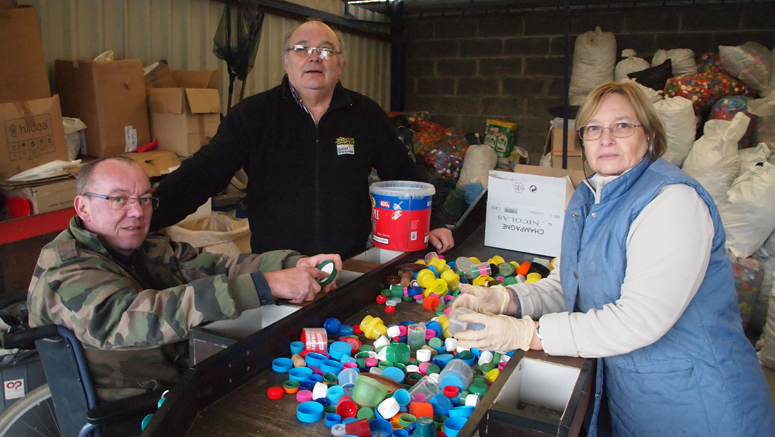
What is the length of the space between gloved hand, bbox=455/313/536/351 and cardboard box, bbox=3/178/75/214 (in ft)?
7.45

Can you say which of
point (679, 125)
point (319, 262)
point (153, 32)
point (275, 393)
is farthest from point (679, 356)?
point (153, 32)

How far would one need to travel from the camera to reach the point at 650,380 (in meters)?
1.41

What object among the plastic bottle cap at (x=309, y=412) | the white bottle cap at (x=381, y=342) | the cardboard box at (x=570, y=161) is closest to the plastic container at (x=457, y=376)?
the white bottle cap at (x=381, y=342)

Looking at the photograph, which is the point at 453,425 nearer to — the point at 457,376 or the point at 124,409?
the point at 457,376

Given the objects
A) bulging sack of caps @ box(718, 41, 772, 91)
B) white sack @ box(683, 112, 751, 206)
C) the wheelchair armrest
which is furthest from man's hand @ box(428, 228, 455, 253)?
bulging sack of caps @ box(718, 41, 772, 91)

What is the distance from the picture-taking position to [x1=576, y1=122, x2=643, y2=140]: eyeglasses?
1467mm

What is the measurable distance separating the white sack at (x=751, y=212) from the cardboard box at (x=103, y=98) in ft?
12.2

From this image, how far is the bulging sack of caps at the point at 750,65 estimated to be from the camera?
14.9 ft

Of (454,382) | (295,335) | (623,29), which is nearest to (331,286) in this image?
(295,335)

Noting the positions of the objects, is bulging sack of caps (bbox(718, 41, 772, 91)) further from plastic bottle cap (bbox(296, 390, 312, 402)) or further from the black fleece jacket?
plastic bottle cap (bbox(296, 390, 312, 402))

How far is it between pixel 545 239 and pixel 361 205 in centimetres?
84

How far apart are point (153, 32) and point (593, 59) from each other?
4000 millimetres

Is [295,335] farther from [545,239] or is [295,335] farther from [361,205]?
[545,239]

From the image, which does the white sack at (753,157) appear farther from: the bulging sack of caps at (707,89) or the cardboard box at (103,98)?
the cardboard box at (103,98)
